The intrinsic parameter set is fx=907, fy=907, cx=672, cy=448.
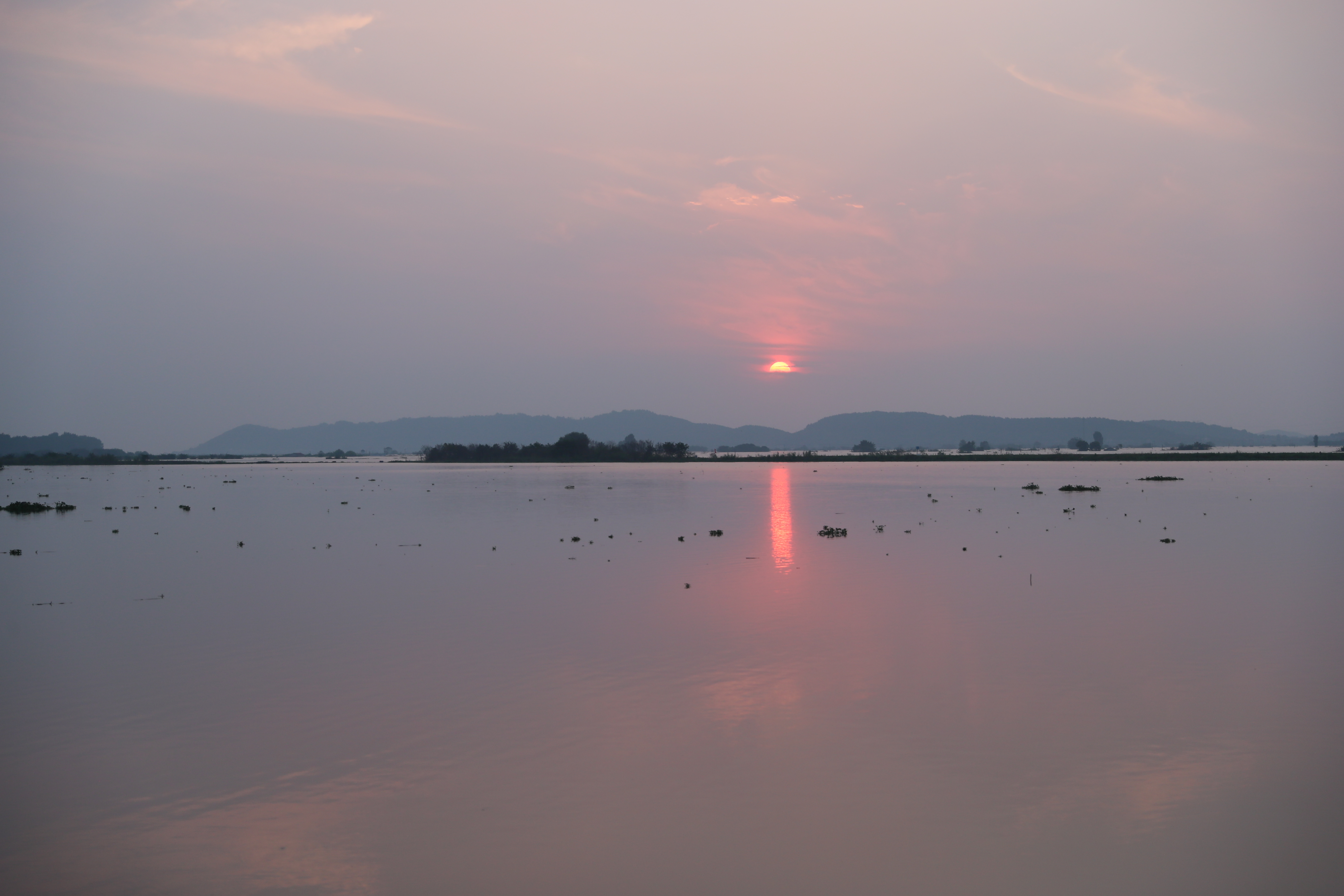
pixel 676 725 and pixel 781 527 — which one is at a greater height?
pixel 781 527

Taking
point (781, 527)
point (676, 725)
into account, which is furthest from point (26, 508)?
point (676, 725)

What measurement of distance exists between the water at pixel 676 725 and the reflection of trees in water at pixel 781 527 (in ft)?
5.26

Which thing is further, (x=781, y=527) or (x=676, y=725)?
(x=781, y=527)

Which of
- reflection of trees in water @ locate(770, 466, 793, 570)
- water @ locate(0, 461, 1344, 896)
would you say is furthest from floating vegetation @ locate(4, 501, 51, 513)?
reflection of trees in water @ locate(770, 466, 793, 570)

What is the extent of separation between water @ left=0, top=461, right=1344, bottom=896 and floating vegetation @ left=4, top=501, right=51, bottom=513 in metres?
32.1

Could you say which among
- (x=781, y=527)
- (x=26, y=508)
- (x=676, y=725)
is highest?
(x=26, y=508)

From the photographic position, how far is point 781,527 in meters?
46.2

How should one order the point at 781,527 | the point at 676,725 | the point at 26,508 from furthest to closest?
the point at 26,508 < the point at 781,527 < the point at 676,725

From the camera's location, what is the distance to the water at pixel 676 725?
905 centimetres

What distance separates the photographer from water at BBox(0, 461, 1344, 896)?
905cm

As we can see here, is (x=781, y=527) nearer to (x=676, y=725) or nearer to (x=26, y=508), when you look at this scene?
(x=676, y=725)

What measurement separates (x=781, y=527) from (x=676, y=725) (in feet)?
109

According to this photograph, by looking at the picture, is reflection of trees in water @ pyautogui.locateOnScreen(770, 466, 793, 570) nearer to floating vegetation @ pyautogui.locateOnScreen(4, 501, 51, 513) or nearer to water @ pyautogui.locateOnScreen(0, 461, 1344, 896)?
water @ pyautogui.locateOnScreen(0, 461, 1344, 896)

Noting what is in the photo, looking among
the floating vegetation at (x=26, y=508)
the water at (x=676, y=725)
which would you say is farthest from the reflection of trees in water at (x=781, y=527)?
the floating vegetation at (x=26, y=508)
